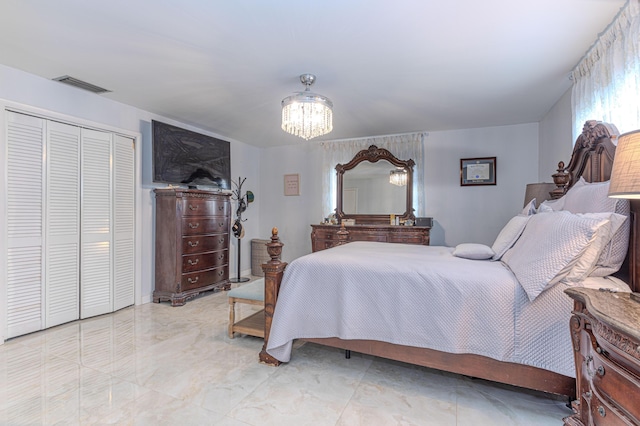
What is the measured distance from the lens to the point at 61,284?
2.98 metres

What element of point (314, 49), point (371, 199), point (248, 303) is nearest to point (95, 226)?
point (248, 303)

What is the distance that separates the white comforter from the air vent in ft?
8.94

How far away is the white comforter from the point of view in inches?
61.7

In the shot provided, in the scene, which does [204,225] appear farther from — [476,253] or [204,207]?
[476,253]

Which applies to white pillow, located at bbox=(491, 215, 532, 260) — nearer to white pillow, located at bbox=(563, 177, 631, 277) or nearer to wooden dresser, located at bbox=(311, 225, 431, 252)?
white pillow, located at bbox=(563, 177, 631, 277)

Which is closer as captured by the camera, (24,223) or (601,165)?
(601,165)

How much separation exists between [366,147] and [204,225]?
279cm

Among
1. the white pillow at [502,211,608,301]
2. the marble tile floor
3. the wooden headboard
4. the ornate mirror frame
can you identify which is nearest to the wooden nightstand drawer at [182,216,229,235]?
the marble tile floor

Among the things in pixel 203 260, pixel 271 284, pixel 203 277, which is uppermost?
pixel 271 284

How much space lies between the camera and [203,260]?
4.02 meters

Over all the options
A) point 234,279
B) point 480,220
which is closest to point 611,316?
point 480,220

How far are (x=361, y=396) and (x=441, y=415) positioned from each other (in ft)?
1.49

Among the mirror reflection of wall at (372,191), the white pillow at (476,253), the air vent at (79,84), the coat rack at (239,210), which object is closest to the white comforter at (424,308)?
the white pillow at (476,253)

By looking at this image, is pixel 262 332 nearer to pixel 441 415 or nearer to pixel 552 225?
pixel 441 415
